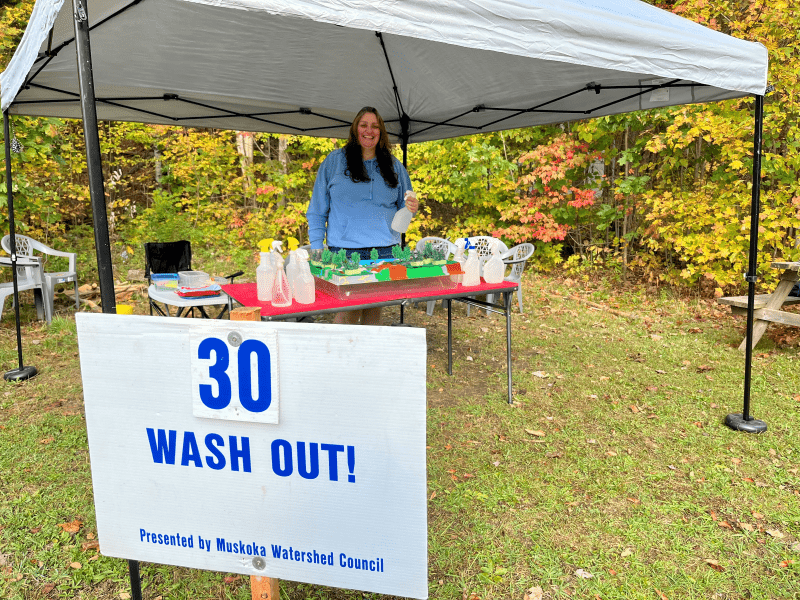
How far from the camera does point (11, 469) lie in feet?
8.97

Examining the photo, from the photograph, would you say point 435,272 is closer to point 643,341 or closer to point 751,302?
point 751,302

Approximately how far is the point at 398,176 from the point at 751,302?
2299mm

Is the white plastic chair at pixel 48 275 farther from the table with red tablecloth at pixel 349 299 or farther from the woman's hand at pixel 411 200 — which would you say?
the woman's hand at pixel 411 200

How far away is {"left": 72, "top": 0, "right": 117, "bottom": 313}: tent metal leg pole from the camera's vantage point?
1482 mm

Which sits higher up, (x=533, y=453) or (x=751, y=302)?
(x=751, y=302)

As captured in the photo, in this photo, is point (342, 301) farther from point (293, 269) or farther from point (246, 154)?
point (246, 154)

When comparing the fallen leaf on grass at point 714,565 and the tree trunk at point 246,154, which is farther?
the tree trunk at point 246,154

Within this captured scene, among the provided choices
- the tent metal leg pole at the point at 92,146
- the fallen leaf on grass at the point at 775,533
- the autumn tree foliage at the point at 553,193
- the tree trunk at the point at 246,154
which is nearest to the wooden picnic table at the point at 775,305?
the fallen leaf on grass at the point at 775,533

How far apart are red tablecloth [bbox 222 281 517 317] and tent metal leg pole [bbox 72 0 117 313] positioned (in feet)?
3.02

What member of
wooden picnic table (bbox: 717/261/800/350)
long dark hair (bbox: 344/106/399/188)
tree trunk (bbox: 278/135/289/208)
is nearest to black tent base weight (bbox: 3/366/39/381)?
long dark hair (bbox: 344/106/399/188)

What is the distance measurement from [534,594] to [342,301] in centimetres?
156

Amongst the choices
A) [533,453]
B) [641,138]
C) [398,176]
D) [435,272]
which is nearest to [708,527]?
[533,453]

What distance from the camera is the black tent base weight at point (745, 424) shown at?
3.06m

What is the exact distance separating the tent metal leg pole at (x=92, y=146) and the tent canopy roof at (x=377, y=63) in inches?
12.4
